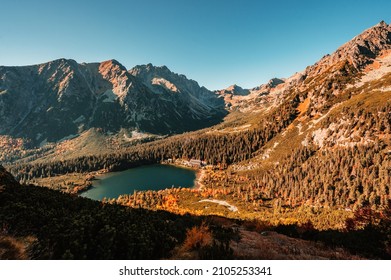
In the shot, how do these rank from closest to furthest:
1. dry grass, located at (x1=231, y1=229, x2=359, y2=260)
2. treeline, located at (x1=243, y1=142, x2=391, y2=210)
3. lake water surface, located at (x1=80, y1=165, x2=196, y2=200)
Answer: dry grass, located at (x1=231, y1=229, x2=359, y2=260) → treeline, located at (x1=243, y1=142, x2=391, y2=210) → lake water surface, located at (x1=80, y1=165, x2=196, y2=200)

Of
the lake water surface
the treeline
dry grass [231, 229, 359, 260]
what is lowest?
the lake water surface

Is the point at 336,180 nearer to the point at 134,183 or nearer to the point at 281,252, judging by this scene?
the point at 281,252

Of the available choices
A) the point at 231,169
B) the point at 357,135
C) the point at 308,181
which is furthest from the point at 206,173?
the point at 357,135

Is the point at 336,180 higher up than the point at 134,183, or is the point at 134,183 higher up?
the point at 336,180

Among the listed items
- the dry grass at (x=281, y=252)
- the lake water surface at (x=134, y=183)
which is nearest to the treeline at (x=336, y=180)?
the lake water surface at (x=134, y=183)

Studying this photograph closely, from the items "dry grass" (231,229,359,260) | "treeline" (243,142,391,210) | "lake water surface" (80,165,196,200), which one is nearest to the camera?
"dry grass" (231,229,359,260)

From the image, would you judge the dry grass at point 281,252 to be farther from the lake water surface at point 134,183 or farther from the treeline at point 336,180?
the lake water surface at point 134,183

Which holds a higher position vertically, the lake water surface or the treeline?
the treeline

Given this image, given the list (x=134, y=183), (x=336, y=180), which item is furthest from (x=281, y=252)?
(x=134, y=183)

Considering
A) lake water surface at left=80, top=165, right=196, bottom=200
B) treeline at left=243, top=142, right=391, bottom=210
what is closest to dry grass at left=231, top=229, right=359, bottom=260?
treeline at left=243, top=142, right=391, bottom=210

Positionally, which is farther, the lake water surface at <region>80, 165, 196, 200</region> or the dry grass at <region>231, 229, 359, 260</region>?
the lake water surface at <region>80, 165, 196, 200</region>

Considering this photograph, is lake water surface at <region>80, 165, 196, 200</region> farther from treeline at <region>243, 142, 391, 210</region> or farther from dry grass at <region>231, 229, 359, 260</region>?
dry grass at <region>231, 229, 359, 260</region>

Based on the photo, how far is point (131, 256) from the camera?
11.8 meters
